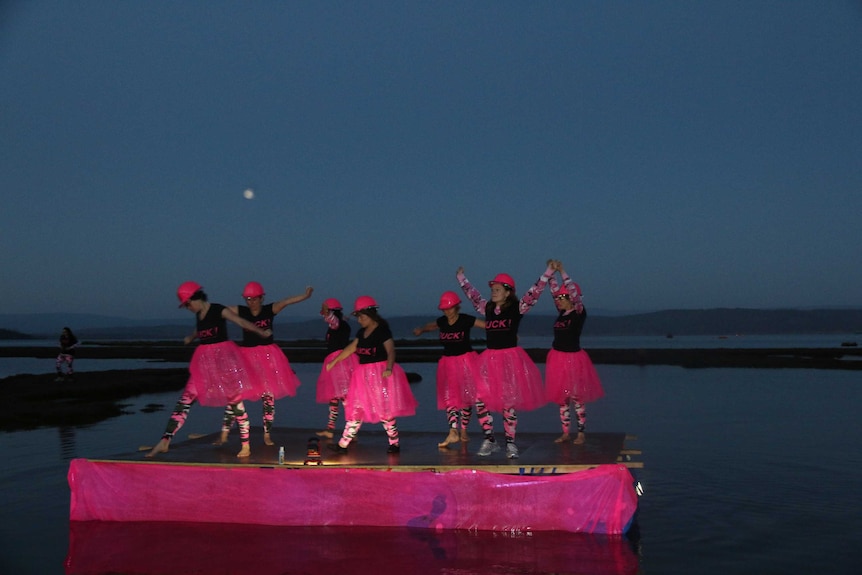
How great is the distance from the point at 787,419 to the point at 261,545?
15388 mm

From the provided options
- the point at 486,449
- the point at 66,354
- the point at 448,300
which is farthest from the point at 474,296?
the point at 66,354

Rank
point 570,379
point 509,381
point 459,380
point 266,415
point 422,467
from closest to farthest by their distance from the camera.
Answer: point 422,467, point 509,381, point 459,380, point 570,379, point 266,415

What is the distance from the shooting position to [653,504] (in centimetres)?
989

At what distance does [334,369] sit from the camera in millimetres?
11758

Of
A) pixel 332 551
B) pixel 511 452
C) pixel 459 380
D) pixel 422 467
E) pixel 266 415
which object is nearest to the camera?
pixel 332 551

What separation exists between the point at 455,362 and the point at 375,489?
7.43ft

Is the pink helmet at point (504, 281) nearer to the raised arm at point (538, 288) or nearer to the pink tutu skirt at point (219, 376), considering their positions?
the raised arm at point (538, 288)

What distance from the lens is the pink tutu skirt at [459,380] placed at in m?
10.2

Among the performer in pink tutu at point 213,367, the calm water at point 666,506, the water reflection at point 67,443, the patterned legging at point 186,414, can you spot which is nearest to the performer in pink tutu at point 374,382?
the patterned legging at point 186,414

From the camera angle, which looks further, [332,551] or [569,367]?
[569,367]

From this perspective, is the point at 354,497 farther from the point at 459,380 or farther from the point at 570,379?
the point at 570,379

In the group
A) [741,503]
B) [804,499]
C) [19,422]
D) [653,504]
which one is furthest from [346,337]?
[19,422]

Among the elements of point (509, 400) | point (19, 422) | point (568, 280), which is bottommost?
point (19, 422)

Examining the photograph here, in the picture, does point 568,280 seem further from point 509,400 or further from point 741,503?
point 741,503
